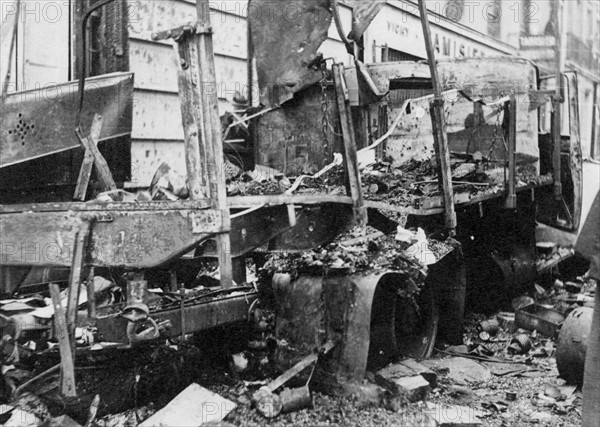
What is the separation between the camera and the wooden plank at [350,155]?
436cm

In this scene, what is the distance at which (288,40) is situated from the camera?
520cm

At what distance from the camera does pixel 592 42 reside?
84.0 ft

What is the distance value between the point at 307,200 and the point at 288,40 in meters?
1.82

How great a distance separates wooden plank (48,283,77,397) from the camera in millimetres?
3266

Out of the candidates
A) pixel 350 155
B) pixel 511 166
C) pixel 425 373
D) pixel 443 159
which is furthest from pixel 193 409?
pixel 511 166

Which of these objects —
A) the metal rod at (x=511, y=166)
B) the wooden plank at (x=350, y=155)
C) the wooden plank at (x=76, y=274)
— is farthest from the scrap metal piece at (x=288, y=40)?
the wooden plank at (x=76, y=274)

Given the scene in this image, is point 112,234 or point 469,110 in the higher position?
point 469,110

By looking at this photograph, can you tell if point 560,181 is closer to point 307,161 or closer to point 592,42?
point 307,161

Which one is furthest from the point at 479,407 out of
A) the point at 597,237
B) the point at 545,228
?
the point at 545,228

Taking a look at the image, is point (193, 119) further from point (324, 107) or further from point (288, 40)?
point (324, 107)

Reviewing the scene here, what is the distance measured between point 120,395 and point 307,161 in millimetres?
2699

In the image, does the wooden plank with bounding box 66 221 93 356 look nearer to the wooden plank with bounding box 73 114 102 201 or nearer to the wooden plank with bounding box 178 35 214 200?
the wooden plank with bounding box 178 35 214 200

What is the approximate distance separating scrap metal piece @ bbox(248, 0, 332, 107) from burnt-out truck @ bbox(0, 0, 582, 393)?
0.05 ft

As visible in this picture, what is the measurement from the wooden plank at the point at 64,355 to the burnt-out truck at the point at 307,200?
0.08 ft
